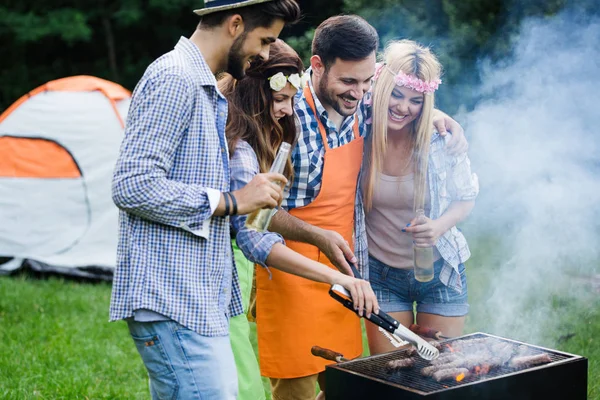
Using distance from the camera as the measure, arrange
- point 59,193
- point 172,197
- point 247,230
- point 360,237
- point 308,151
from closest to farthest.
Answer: point 172,197, point 247,230, point 308,151, point 360,237, point 59,193

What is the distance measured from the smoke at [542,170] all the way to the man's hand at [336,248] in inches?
50.9

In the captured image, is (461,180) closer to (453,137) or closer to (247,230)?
(453,137)

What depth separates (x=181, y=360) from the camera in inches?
85.4

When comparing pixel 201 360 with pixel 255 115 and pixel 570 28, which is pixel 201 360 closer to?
pixel 255 115

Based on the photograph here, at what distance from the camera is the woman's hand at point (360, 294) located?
2605 mm

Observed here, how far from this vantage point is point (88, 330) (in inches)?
219

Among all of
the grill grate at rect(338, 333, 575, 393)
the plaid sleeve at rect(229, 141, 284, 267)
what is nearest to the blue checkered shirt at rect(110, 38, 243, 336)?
the plaid sleeve at rect(229, 141, 284, 267)

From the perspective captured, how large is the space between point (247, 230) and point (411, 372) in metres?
0.77

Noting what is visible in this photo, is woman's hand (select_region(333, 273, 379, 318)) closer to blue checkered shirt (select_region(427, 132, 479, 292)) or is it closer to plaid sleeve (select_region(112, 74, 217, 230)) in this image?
plaid sleeve (select_region(112, 74, 217, 230))

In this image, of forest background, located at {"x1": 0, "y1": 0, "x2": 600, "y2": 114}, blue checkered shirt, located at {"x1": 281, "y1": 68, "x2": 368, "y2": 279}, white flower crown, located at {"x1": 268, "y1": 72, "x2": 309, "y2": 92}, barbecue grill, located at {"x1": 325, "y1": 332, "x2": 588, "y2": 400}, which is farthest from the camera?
forest background, located at {"x1": 0, "y1": 0, "x2": 600, "y2": 114}

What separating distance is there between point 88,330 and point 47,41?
33.9 feet

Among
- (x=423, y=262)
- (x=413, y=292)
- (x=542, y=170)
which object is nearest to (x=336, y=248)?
(x=423, y=262)

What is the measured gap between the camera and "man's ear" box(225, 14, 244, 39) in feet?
7.45

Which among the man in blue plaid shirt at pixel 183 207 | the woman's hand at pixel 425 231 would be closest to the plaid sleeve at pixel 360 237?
the woman's hand at pixel 425 231
